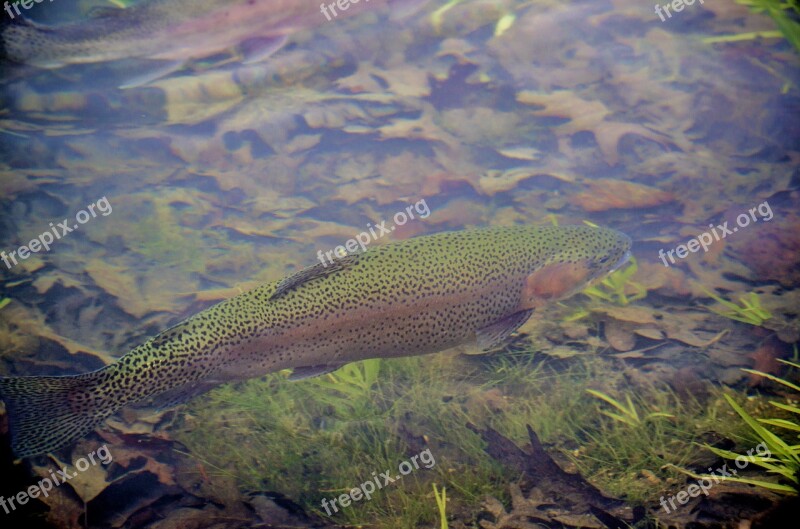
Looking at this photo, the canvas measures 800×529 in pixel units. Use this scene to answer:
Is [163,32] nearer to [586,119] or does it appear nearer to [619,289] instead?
[586,119]

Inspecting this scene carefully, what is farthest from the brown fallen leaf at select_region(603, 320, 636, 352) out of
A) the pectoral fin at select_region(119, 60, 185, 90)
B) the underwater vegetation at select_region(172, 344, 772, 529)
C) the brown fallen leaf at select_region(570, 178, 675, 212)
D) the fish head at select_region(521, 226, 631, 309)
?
the pectoral fin at select_region(119, 60, 185, 90)

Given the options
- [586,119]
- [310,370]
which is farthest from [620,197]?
[310,370]

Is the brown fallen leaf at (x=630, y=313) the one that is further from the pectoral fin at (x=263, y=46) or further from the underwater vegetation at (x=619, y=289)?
the pectoral fin at (x=263, y=46)

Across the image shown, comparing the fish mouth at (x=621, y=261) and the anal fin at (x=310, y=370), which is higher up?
the anal fin at (x=310, y=370)

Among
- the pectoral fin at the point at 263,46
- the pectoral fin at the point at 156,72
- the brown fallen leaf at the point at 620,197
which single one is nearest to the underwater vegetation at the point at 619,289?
the brown fallen leaf at the point at 620,197

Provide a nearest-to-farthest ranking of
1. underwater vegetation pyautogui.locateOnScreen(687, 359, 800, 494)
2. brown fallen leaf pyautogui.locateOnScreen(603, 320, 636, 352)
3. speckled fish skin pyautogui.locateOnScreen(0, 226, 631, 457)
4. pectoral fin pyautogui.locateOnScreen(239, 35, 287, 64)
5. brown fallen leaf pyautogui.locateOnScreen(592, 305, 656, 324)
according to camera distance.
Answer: underwater vegetation pyautogui.locateOnScreen(687, 359, 800, 494), speckled fish skin pyautogui.locateOnScreen(0, 226, 631, 457), brown fallen leaf pyautogui.locateOnScreen(603, 320, 636, 352), brown fallen leaf pyautogui.locateOnScreen(592, 305, 656, 324), pectoral fin pyautogui.locateOnScreen(239, 35, 287, 64)

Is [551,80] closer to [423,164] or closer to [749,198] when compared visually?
[423,164]

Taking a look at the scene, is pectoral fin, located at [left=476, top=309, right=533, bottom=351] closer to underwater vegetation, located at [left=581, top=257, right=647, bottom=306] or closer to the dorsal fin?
underwater vegetation, located at [left=581, top=257, right=647, bottom=306]
